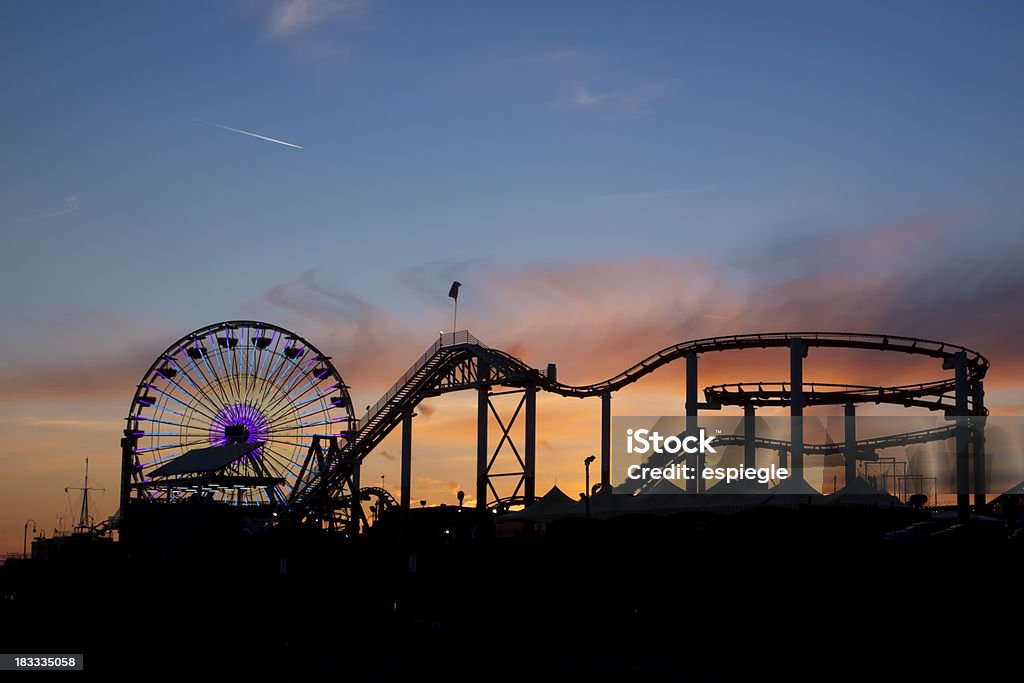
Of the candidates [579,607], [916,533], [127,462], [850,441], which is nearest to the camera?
[916,533]

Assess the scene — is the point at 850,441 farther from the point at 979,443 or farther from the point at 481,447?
the point at 481,447

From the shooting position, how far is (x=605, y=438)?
60.3 m

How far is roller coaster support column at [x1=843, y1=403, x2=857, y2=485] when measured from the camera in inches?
2297

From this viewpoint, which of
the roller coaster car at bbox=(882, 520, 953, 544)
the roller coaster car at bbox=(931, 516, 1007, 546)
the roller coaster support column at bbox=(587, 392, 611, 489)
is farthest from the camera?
the roller coaster support column at bbox=(587, 392, 611, 489)

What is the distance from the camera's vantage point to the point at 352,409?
73.1 m

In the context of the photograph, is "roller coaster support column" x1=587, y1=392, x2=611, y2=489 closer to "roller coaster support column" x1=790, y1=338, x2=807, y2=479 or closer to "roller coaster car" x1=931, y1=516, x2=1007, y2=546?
"roller coaster support column" x1=790, y1=338, x2=807, y2=479

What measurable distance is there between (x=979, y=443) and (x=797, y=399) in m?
8.46

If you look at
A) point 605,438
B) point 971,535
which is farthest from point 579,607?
point 605,438

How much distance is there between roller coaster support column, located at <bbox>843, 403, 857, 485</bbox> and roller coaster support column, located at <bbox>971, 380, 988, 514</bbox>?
572 centimetres

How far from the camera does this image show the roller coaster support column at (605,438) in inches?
2347

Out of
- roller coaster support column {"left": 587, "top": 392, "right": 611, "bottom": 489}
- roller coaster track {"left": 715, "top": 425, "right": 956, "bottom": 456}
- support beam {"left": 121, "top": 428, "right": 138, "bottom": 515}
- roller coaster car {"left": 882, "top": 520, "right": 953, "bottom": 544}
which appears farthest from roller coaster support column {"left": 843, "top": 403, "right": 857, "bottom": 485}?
support beam {"left": 121, "top": 428, "right": 138, "bottom": 515}

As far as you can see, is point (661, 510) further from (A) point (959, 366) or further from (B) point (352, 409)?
(B) point (352, 409)

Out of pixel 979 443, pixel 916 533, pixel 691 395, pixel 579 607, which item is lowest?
pixel 579 607

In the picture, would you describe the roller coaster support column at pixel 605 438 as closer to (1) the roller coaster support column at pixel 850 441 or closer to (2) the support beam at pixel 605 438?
(2) the support beam at pixel 605 438
